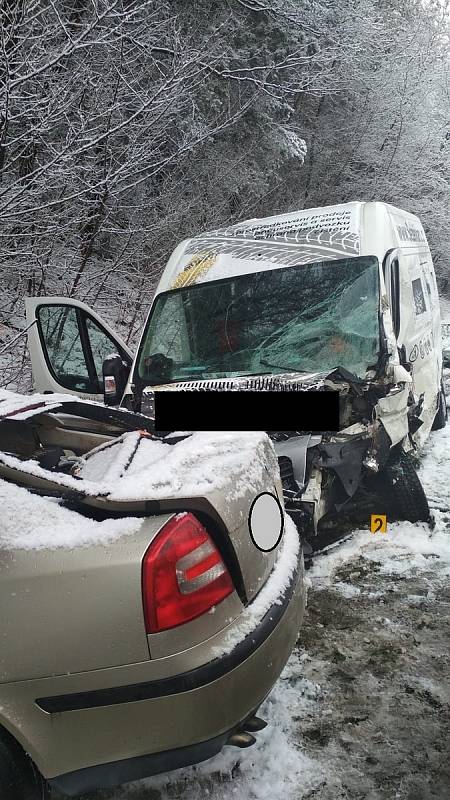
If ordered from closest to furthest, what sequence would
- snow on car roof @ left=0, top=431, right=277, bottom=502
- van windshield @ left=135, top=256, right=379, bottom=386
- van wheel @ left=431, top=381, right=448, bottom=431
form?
snow on car roof @ left=0, top=431, right=277, bottom=502 < van windshield @ left=135, top=256, right=379, bottom=386 < van wheel @ left=431, top=381, right=448, bottom=431

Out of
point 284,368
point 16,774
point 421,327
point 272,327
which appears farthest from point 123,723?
point 421,327

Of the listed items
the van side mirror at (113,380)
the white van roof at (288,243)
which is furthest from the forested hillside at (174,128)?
the van side mirror at (113,380)

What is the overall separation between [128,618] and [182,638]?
16 cm

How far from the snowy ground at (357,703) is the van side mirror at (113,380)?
6.14 ft

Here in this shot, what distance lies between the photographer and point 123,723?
57.0 inches

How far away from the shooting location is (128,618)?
4.70ft

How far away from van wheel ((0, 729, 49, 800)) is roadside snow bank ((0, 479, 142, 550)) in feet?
1.67

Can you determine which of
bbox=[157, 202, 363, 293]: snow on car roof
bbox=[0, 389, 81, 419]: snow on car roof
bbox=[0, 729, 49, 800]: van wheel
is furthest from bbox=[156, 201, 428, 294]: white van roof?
bbox=[0, 729, 49, 800]: van wheel

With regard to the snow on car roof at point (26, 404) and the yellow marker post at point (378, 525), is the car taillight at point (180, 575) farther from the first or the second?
the yellow marker post at point (378, 525)

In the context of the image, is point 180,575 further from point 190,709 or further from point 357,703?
point 357,703

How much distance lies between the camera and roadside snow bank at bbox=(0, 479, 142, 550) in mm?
1489

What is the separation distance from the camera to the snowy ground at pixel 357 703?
1.92 meters

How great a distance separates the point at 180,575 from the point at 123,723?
406 mm

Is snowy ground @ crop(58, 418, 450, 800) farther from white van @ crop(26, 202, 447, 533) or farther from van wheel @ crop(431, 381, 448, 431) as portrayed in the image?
van wheel @ crop(431, 381, 448, 431)
